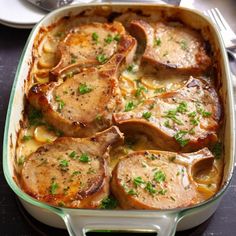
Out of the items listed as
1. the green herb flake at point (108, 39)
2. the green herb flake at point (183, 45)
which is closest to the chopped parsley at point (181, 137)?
the green herb flake at point (183, 45)

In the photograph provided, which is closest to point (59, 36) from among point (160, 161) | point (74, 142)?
point (74, 142)

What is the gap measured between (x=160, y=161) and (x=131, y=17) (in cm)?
96

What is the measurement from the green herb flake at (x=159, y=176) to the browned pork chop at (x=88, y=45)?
73cm

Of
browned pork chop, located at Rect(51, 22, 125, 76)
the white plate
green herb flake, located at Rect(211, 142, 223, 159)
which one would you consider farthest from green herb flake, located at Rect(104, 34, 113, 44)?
green herb flake, located at Rect(211, 142, 223, 159)

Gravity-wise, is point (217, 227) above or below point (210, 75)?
below

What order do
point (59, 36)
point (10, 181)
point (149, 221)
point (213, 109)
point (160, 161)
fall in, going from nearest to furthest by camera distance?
point (149, 221)
point (10, 181)
point (160, 161)
point (213, 109)
point (59, 36)

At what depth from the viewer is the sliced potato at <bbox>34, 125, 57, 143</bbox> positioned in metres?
2.08

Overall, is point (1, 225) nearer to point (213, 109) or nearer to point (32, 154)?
point (32, 154)

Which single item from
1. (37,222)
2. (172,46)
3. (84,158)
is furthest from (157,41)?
(37,222)

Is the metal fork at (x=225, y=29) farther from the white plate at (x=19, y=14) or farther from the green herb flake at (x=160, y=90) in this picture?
the white plate at (x=19, y=14)

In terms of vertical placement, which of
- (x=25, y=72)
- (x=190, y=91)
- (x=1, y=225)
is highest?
(x=190, y=91)

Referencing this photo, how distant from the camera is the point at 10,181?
68.6 inches

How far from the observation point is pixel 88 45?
2.46m

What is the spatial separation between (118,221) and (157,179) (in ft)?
1.04
